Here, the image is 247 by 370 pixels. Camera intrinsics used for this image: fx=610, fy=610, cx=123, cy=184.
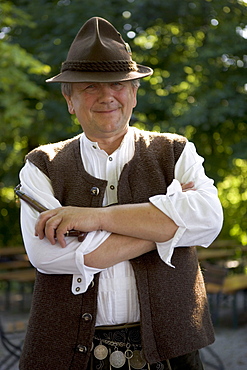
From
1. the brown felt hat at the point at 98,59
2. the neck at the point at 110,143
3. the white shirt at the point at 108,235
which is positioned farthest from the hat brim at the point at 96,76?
the white shirt at the point at 108,235

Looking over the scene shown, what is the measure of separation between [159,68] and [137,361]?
7.21 m

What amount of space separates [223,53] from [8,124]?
2.94 meters

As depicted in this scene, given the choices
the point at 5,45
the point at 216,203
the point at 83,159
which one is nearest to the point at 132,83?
the point at 83,159

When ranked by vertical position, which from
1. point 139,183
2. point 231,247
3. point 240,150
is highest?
point 139,183

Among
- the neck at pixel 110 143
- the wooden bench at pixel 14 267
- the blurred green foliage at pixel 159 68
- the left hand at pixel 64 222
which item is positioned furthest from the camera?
the wooden bench at pixel 14 267

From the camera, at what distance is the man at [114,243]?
197 cm

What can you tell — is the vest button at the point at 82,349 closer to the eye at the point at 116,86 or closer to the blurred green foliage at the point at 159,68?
the eye at the point at 116,86

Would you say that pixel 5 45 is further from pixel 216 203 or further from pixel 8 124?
pixel 216 203

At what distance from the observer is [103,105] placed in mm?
2049

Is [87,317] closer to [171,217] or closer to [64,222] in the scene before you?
[64,222]

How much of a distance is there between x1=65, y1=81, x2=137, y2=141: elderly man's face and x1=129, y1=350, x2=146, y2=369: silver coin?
746mm

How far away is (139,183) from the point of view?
2107 millimetres

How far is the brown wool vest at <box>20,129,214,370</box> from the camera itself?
6.51 ft

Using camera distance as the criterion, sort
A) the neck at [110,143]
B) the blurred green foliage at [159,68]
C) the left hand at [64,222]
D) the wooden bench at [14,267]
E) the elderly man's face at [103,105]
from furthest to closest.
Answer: the wooden bench at [14,267] < the blurred green foliage at [159,68] < the neck at [110,143] < the elderly man's face at [103,105] < the left hand at [64,222]
